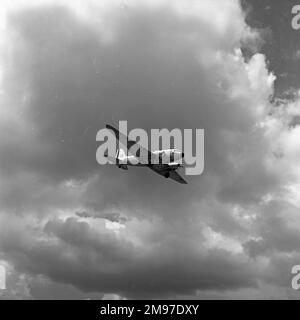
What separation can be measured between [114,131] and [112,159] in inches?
668

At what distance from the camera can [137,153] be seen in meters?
61.6
